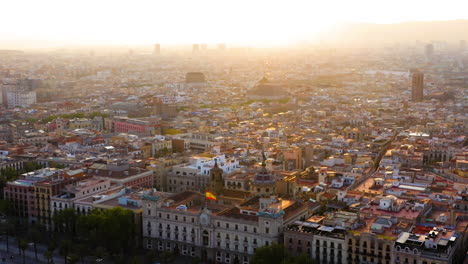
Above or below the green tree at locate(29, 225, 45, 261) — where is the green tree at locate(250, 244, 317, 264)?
above

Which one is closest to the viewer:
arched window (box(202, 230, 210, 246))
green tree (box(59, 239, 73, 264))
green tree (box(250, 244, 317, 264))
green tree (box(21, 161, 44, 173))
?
green tree (box(250, 244, 317, 264))

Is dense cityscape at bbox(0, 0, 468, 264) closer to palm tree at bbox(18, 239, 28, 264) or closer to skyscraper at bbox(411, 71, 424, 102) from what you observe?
palm tree at bbox(18, 239, 28, 264)

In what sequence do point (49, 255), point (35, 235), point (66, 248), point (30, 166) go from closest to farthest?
point (49, 255) → point (66, 248) → point (35, 235) → point (30, 166)

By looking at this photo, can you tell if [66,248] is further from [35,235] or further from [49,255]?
[35,235]

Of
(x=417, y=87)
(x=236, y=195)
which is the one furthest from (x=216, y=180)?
(x=417, y=87)

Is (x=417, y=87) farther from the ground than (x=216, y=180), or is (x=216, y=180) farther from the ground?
(x=417, y=87)

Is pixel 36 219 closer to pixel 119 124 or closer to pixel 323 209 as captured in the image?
pixel 323 209

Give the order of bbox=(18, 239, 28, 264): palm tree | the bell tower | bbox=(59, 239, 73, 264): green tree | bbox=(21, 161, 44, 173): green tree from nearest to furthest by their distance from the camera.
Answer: bbox=(59, 239, 73, 264): green tree < bbox=(18, 239, 28, 264): palm tree < the bell tower < bbox=(21, 161, 44, 173): green tree

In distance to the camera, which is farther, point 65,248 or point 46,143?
point 46,143

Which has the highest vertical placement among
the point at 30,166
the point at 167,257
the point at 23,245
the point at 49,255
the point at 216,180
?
the point at 216,180

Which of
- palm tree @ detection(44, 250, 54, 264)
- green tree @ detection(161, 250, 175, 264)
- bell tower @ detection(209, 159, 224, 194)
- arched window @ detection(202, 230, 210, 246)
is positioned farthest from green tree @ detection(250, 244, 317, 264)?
palm tree @ detection(44, 250, 54, 264)

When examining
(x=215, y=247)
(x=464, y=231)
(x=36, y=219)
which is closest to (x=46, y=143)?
(x=36, y=219)
